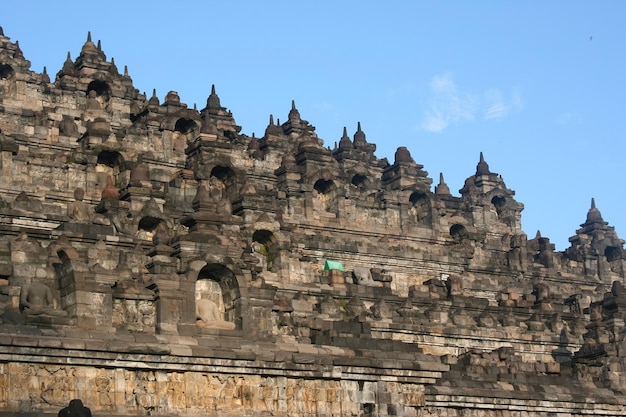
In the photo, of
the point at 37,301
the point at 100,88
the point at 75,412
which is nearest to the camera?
the point at 75,412

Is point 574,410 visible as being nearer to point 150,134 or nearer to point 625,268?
point 150,134

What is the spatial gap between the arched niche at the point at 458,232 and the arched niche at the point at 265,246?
18913 mm

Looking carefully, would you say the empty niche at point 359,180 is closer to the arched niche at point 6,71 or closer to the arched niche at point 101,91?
the arched niche at point 101,91

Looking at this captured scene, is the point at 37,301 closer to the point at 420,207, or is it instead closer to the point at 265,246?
the point at 265,246

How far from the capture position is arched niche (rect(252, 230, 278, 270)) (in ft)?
215

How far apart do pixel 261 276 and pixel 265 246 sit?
1107cm

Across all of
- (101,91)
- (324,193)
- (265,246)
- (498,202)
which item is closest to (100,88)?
(101,91)

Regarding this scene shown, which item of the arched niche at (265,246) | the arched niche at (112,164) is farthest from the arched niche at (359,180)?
the arched niche at (265,246)

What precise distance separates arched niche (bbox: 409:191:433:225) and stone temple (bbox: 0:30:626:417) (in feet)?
0.45

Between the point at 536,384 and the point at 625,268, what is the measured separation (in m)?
36.8

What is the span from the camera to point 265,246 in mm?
65938

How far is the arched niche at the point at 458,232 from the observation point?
81.8 m

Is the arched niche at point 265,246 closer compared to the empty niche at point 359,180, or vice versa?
the arched niche at point 265,246

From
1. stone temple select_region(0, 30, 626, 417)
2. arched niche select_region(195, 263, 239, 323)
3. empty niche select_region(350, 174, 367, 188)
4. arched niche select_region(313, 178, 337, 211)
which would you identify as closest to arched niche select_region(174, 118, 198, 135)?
stone temple select_region(0, 30, 626, 417)
